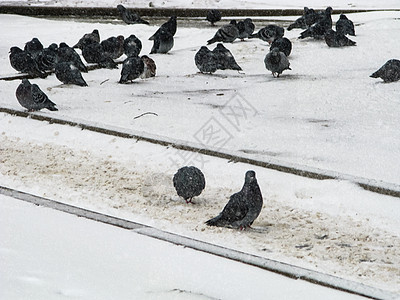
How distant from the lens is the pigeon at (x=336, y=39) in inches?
452

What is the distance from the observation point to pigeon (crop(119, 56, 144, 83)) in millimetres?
9086

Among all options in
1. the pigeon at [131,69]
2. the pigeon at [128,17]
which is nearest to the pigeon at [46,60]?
the pigeon at [131,69]

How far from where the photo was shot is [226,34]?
11891 mm

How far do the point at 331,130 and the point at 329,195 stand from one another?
6.12ft

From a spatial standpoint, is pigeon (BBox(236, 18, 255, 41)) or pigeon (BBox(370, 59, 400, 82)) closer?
pigeon (BBox(370, 59, 400, 82))

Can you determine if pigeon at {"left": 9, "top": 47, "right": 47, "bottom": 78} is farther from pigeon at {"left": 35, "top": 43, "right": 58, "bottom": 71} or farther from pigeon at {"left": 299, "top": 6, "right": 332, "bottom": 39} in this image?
pigeon at {"left": 299, "top": 6, "right": 332, "bottom": 39}

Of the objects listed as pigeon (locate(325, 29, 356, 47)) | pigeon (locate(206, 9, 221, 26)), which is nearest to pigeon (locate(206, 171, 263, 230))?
pigeon (locate(325, 29, 356, 47))

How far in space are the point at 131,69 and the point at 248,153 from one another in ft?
11.3

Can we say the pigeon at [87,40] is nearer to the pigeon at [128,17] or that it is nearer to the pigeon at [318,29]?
the pigeon at [128,17]

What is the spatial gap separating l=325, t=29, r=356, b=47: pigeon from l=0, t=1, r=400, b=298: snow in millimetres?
770

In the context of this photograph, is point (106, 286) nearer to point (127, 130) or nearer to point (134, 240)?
point (134, 240)

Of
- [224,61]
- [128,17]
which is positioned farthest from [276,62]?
[128,17]

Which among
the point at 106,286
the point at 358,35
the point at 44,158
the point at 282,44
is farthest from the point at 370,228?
Answer: the point at 358,35

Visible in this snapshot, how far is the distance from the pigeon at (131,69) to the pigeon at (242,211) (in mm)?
4753
